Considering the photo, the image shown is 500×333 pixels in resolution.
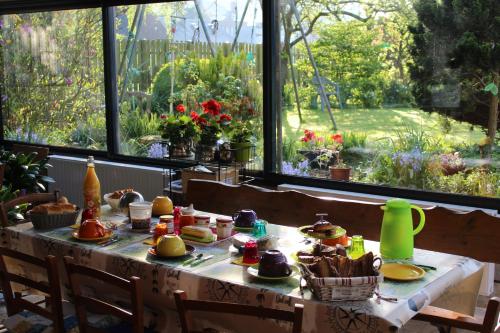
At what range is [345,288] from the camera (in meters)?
1.81

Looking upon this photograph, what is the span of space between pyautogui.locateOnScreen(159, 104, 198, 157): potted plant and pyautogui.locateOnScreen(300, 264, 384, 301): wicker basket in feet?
8.67

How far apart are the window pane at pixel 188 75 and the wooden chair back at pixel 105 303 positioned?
2171 mm

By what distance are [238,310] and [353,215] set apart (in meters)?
1.38

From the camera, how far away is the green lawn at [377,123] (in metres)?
3.60

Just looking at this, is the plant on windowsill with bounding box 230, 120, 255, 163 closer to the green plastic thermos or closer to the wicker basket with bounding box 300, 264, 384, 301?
the green plastic thermos

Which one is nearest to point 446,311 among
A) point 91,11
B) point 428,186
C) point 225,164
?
point 428,186

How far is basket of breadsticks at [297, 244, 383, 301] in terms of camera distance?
1811 millimetres

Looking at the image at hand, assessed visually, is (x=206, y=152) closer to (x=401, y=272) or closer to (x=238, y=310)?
(x=401, y=272)

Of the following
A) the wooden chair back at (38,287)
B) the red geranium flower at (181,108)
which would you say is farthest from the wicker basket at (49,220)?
the red geranium flower at (181,108)

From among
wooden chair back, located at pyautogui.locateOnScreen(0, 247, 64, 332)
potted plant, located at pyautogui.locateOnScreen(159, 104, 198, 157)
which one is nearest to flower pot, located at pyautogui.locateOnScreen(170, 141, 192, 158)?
potted plant, located at pyautogui.locateOnScreen(159, 104, 198, 157)

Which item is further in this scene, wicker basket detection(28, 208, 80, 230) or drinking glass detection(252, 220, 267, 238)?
wicker basket detection(28, 208, 80, 230)

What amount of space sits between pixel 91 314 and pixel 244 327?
0.74 metres

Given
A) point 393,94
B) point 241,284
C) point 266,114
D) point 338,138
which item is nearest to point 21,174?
point 266,114

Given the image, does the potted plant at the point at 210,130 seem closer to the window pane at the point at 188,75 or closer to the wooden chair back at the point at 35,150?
the window pane at the point at 188,75
